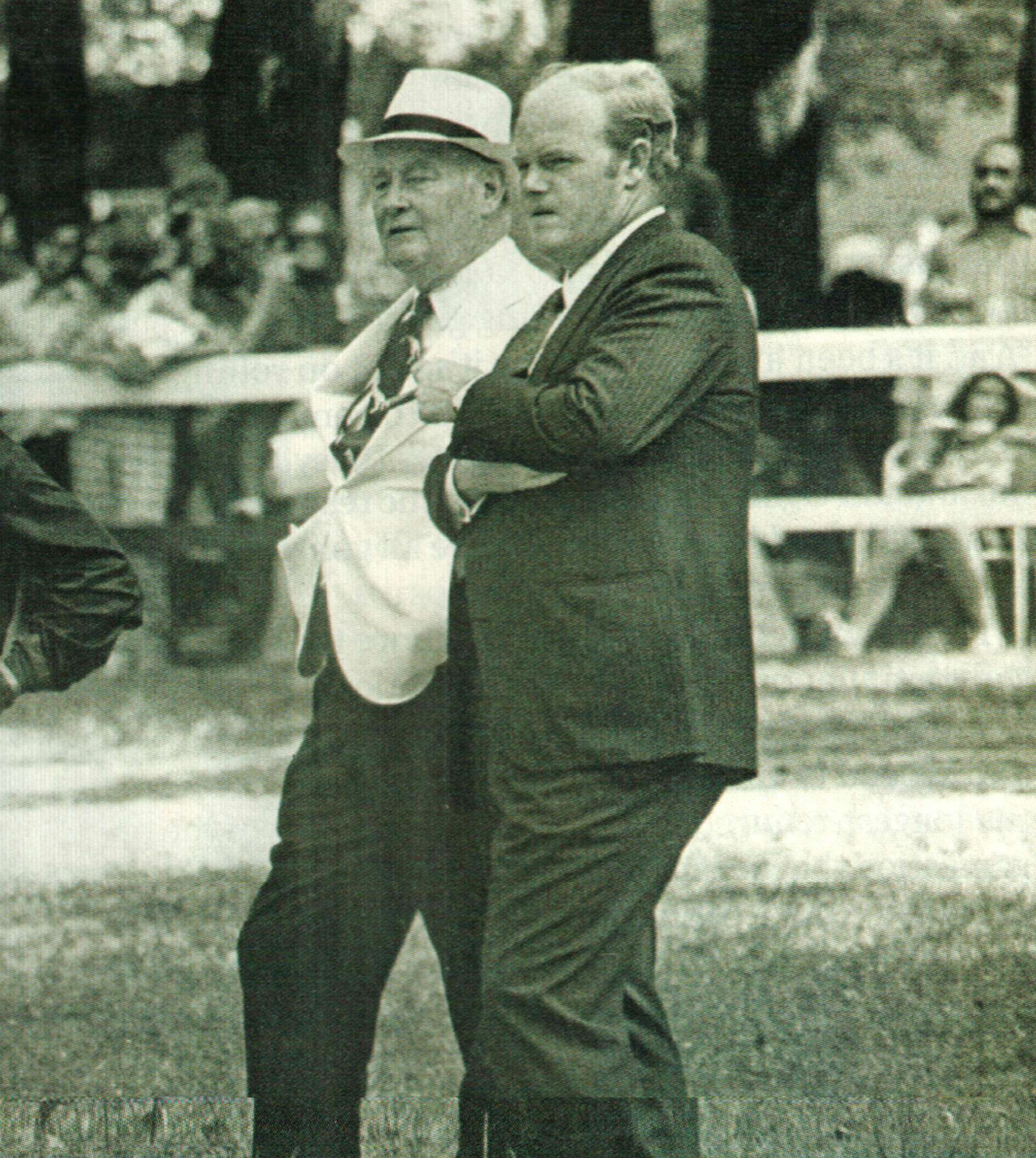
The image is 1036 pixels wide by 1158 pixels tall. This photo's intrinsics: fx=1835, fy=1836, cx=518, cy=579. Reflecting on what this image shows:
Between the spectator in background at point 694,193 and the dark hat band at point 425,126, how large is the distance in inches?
16.8

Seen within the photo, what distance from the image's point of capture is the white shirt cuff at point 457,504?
3424mm

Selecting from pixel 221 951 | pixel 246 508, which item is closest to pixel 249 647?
pixel 246 508

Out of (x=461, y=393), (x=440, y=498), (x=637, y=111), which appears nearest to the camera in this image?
(x=637, y=111)

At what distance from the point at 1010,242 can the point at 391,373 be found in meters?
1.34

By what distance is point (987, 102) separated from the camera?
393cm

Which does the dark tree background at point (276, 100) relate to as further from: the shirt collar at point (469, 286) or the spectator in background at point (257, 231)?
the shirt collar at point (469, 286)

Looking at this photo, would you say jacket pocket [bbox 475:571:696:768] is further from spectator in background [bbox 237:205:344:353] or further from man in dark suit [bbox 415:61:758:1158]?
spectator in background [bbox 237:205:344:353]

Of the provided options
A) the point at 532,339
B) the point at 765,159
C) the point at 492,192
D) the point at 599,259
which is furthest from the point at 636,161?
the point at 765,159

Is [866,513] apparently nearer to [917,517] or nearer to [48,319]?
[917,517]

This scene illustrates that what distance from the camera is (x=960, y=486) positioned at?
4000 millimetres

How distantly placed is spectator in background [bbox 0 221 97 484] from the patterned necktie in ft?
2.27

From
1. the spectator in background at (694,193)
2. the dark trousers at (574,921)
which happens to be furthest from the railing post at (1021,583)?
the dark trousers at (574,921)

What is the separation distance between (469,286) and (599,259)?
2.13ft

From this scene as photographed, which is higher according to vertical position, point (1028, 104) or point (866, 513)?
point (1028, 104)
